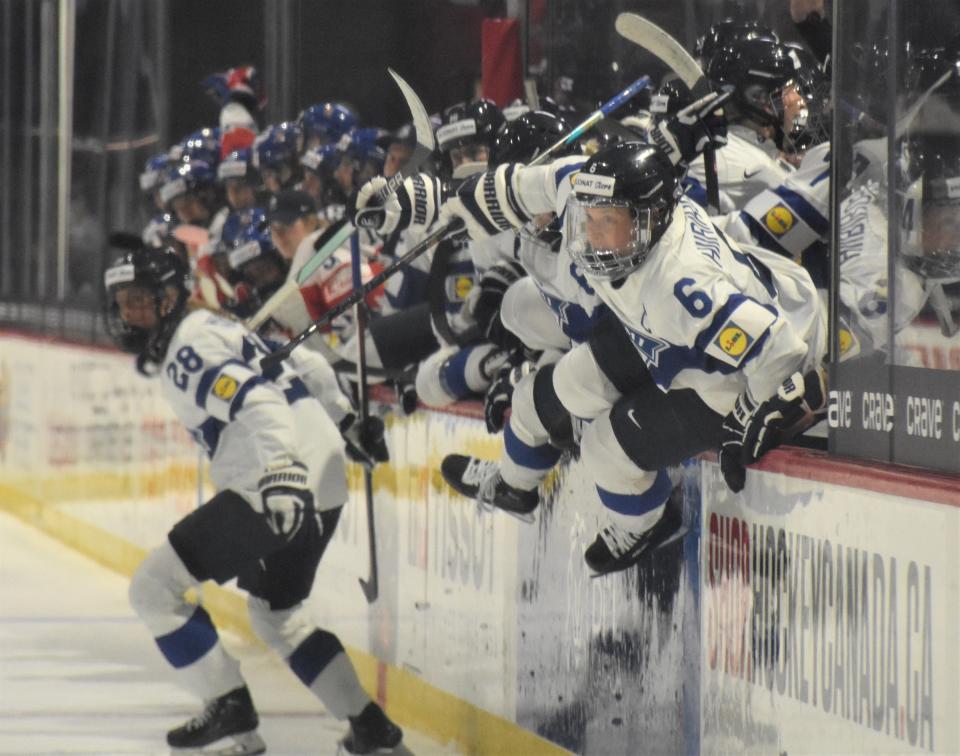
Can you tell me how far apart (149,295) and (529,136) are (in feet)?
3.92

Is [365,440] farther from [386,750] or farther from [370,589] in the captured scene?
[386,750]

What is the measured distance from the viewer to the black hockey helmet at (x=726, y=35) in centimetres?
358

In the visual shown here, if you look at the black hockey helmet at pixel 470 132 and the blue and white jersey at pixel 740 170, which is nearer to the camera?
the blue and white jersey at pixel 740 170

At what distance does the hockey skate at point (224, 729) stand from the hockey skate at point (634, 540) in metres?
1.26

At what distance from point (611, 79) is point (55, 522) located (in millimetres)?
4809

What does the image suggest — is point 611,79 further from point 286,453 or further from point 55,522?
point 55,522

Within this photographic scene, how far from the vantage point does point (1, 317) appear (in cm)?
1077

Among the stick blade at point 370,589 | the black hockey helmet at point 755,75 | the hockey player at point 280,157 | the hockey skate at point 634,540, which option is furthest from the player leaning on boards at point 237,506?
the hockey player at point 280,157

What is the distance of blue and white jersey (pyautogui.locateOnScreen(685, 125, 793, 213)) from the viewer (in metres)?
3.55

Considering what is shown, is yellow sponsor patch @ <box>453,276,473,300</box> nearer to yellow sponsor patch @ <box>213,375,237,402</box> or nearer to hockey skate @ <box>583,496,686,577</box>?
yellow sponsor patch @ <box>213,375,237,402</box>

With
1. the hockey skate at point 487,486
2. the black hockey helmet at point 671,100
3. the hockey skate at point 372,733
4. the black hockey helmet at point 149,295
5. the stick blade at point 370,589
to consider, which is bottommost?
the hockey skate at point 372,733

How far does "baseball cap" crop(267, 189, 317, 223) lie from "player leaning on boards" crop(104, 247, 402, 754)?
82 cm

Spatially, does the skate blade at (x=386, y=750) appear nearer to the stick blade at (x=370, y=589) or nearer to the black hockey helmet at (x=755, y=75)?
the stick blade at (x=370, y=589)

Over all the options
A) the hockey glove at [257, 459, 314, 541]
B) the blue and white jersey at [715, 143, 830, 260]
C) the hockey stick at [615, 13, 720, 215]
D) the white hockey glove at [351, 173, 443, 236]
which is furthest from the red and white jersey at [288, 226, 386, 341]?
the blue and white jersey at [715, 143, 830, 260]
